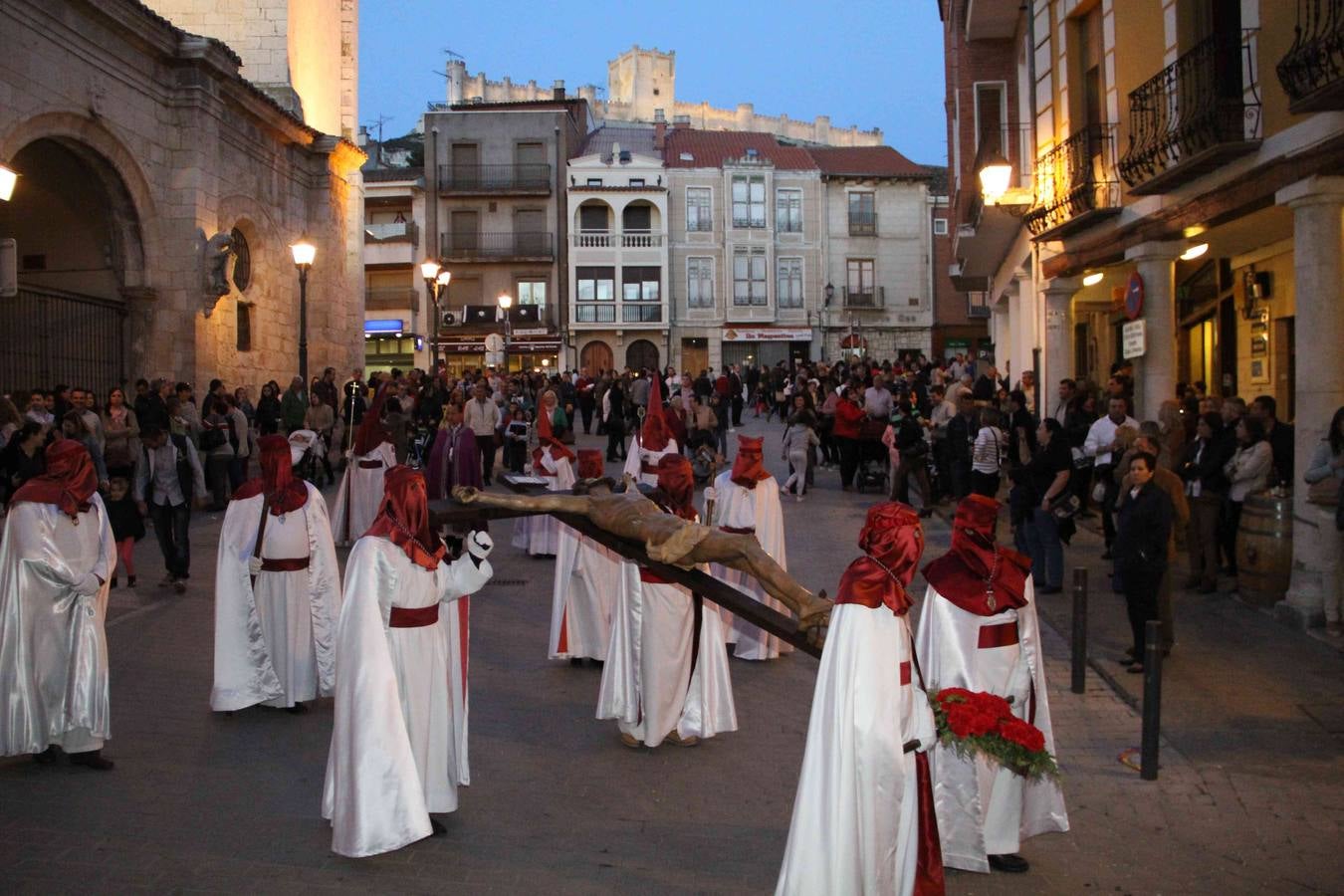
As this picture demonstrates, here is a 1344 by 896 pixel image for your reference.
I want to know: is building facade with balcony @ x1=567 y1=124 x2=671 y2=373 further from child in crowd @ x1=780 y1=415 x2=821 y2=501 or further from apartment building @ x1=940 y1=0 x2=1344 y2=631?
child in crowd @ x1=780 y1=415 x2=821 y2=501

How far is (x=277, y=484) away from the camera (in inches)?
339

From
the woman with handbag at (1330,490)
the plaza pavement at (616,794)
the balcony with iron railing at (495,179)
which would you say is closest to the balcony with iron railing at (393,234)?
the balcony with iron railing at (495,179)

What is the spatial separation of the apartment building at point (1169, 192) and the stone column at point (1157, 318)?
0.08 feet

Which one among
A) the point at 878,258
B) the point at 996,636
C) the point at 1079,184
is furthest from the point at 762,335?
the point at 996,636

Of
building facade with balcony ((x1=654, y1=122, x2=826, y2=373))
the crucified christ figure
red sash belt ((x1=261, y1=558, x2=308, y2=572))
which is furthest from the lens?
building facade with balcony ((x1=654, y1=122, x2=826, y2=373))

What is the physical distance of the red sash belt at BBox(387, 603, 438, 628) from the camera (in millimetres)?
5969

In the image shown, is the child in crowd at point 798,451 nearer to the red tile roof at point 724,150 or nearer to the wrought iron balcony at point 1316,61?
the wrought iron balcony at point 1316,61

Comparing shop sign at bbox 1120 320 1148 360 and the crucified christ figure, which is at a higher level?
shop sign at bbox 1120 320 1148 360

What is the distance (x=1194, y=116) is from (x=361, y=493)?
1050 cm

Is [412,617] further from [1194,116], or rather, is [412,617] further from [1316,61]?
[1194,116]

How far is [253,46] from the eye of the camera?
25203mm

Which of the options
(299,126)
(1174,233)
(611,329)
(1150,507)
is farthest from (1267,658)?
(611,329)

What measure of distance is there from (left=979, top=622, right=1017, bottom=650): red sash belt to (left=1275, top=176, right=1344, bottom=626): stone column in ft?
→ 18.7

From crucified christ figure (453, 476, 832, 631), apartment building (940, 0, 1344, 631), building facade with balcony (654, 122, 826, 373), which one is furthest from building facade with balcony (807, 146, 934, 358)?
crucified christ figure (453, 476, 832, 631)
